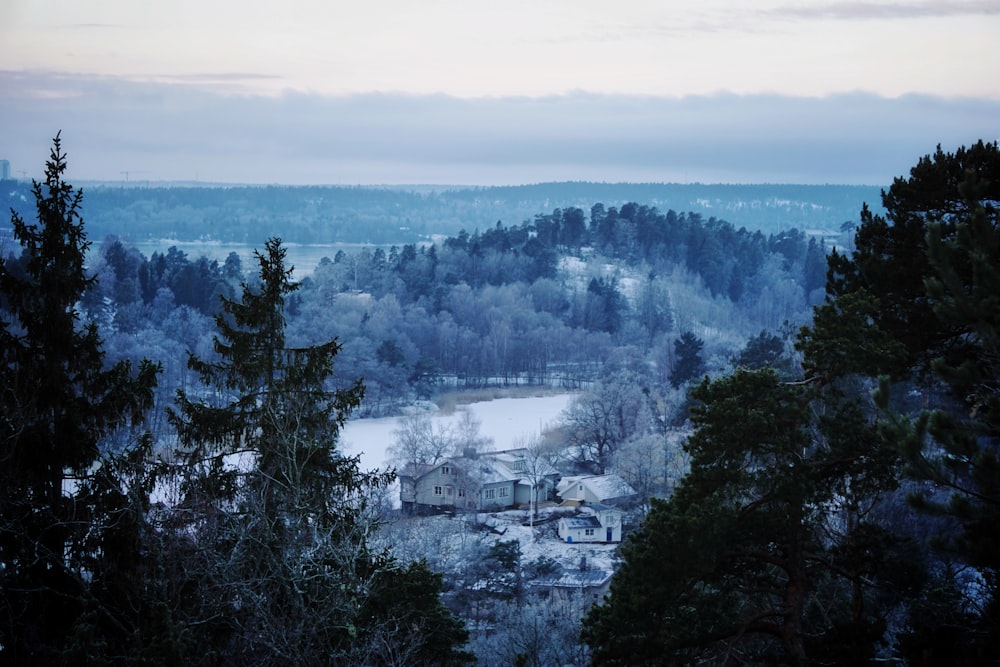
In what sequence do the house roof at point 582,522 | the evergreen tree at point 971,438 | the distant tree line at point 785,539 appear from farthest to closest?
the house roof at point 582,522 → the distant tree line at point 785,539 → the evergreen tree at point 971,438

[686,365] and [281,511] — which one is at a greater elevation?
[281,511]

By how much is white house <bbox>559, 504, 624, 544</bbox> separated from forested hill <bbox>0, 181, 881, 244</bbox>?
64383mm

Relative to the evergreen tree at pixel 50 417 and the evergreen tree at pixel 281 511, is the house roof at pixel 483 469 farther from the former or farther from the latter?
the evergreen tree at pixel 50 417

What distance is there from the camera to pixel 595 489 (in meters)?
27.2

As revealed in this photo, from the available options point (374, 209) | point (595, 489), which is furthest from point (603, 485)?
point (374, 209)

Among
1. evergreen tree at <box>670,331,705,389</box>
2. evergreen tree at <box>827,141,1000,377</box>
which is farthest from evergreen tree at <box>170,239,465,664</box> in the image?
evergreen tree at <box>670,331,705,389</box>

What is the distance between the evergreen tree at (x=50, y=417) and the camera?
6.02 m

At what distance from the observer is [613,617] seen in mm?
6875

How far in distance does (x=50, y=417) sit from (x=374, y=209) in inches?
4919

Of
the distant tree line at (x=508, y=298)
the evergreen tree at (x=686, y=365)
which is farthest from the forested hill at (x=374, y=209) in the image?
the evergreen tree at (x=686, y=365)

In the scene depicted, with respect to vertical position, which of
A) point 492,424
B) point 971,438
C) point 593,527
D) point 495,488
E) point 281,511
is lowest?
point 492,424

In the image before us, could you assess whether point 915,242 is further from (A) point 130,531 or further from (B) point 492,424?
(B) point 492,424

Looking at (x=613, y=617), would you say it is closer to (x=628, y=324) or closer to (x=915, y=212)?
(x=915, y=212)

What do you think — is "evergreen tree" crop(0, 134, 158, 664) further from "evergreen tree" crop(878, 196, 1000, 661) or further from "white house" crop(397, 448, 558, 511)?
"white house" crop(397, 448, 558, 511)
